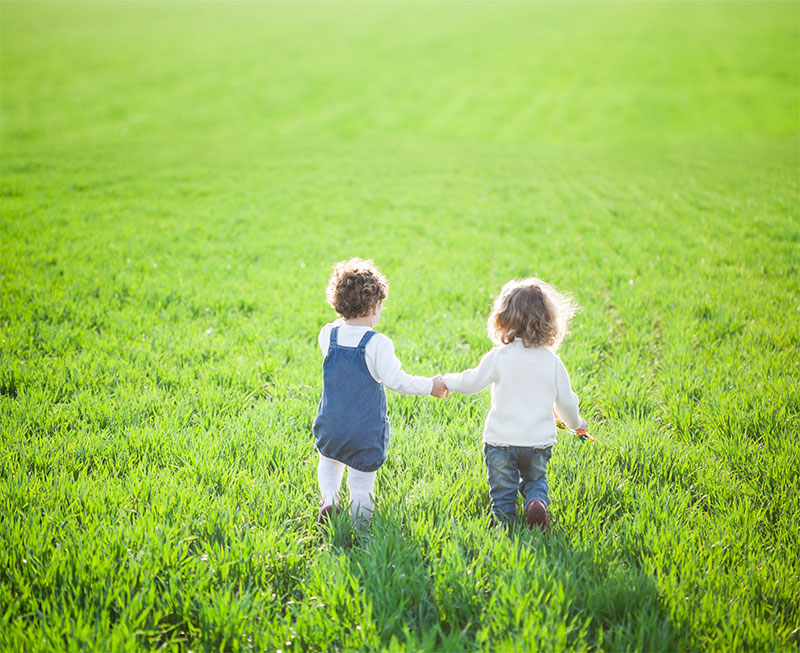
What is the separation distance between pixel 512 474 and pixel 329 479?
1.02 metres

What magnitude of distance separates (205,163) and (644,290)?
14890 mm

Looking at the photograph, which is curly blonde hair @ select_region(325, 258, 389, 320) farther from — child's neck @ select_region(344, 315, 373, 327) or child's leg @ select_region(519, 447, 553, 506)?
child's leg @ select_region(519, 447, 553, 506)

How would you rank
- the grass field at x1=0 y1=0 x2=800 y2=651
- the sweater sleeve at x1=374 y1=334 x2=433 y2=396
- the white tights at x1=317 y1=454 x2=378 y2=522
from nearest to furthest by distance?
the grass field at x1=0 y1=0 x2=800 y2=651, the sweater sleeve at x1=374 y1=334 x2=433 y2=396, the white tights at x1=317 y1=454 x2=378 y2=522

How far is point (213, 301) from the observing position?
6449 millimetres

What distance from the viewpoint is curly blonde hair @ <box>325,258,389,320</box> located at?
3074 mm

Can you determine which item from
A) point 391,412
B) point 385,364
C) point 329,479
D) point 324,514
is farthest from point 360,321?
point 391,412

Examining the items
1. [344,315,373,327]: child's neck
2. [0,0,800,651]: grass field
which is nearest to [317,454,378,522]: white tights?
[0,0,800,651]: grass field

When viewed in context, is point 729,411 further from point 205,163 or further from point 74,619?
point 205,163

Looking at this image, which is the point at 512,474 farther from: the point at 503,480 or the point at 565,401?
the point at 565,401

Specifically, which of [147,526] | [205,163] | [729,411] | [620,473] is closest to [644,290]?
[729,411]

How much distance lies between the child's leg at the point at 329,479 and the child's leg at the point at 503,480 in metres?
0.85

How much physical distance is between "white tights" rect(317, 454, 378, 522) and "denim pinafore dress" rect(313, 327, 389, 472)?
0.28 ft

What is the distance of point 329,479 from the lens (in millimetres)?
3176

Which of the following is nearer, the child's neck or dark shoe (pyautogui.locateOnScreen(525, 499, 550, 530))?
dark shoe (pyautogui.locateOnScreen(525, 499, 550, 530))
